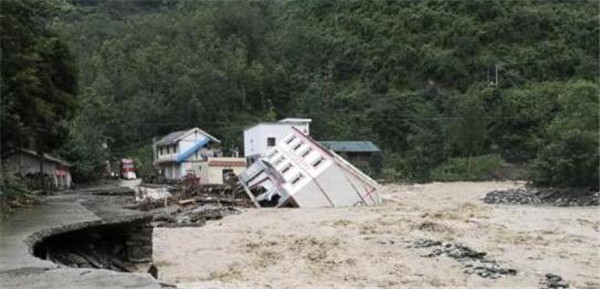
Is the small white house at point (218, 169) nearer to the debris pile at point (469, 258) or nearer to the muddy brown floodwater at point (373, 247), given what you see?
the muddy brown floodwater at point (373, 247)

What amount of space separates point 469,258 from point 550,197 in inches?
836

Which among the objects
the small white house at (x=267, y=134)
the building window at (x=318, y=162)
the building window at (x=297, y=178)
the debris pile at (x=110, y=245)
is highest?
the small white house at (x=267, y=134)

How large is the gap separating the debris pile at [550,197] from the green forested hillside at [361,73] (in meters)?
18.5

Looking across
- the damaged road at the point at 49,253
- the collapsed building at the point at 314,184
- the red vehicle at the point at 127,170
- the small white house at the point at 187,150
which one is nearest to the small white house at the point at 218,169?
the small white house at the point at 187,150

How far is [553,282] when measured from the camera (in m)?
12.7

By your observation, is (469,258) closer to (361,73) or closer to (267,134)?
(267,134)

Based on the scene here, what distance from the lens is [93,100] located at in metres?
62.1

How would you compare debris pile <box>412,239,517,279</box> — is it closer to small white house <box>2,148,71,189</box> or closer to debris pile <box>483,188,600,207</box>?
debris pile <box>483,188,600,207</box>

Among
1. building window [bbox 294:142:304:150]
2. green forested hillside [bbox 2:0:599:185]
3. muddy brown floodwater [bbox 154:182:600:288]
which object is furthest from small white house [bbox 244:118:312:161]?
muddy brown floodwater [bbox 154:182:600:288]

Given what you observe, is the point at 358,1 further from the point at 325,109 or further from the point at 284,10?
the point at 325,109

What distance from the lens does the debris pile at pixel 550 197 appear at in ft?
109

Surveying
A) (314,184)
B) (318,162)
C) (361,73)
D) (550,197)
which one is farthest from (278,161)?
(361,73)

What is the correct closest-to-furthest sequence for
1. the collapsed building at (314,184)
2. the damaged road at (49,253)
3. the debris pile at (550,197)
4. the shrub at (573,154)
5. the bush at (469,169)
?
the damaged road at (49,253)
the collapsed building at (314,184)
the debris pile at (550,197)
the shrub at (573,154)
the bush at (469,169)

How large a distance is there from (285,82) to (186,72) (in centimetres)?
1212
